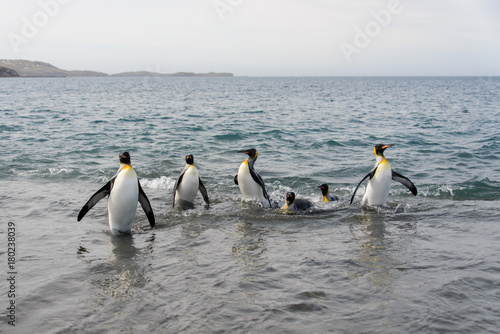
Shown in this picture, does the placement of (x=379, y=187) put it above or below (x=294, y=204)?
above

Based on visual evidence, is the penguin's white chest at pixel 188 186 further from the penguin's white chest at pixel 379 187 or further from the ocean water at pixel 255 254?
the penguin's white chest at pixel 379 187

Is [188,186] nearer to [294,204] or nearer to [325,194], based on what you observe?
Answer: [294,204]

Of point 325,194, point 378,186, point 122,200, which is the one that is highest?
point 122,200

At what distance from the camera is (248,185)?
351 inches

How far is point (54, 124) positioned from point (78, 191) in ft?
44.1

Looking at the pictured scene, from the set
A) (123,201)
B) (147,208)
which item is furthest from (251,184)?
(123,201)

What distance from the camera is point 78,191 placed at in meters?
9.36

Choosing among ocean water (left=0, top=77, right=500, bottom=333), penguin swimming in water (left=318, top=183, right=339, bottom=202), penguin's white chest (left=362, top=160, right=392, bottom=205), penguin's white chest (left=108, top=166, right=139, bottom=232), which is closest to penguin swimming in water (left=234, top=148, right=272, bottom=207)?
ocean water (left=0, top=77, right=500, bottom=333)

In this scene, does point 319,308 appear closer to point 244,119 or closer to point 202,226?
point 202,226

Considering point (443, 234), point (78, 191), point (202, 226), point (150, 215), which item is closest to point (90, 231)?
point (150, 215)

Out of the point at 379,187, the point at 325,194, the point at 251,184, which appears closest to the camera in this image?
the point at 379,187

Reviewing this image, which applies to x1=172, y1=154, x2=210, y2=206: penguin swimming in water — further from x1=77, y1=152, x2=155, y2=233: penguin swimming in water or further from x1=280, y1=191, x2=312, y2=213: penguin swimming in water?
x1=77, y1=152, x2=155, y2=233: penguin swimming in water

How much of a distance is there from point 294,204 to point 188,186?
79.0 inches

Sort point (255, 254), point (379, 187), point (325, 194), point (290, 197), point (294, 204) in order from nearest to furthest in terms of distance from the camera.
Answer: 1. point (255, 254)
2. point (290, 197)
3. point (294, 204)
4. point (379, 187)
5. point (325, 194)
